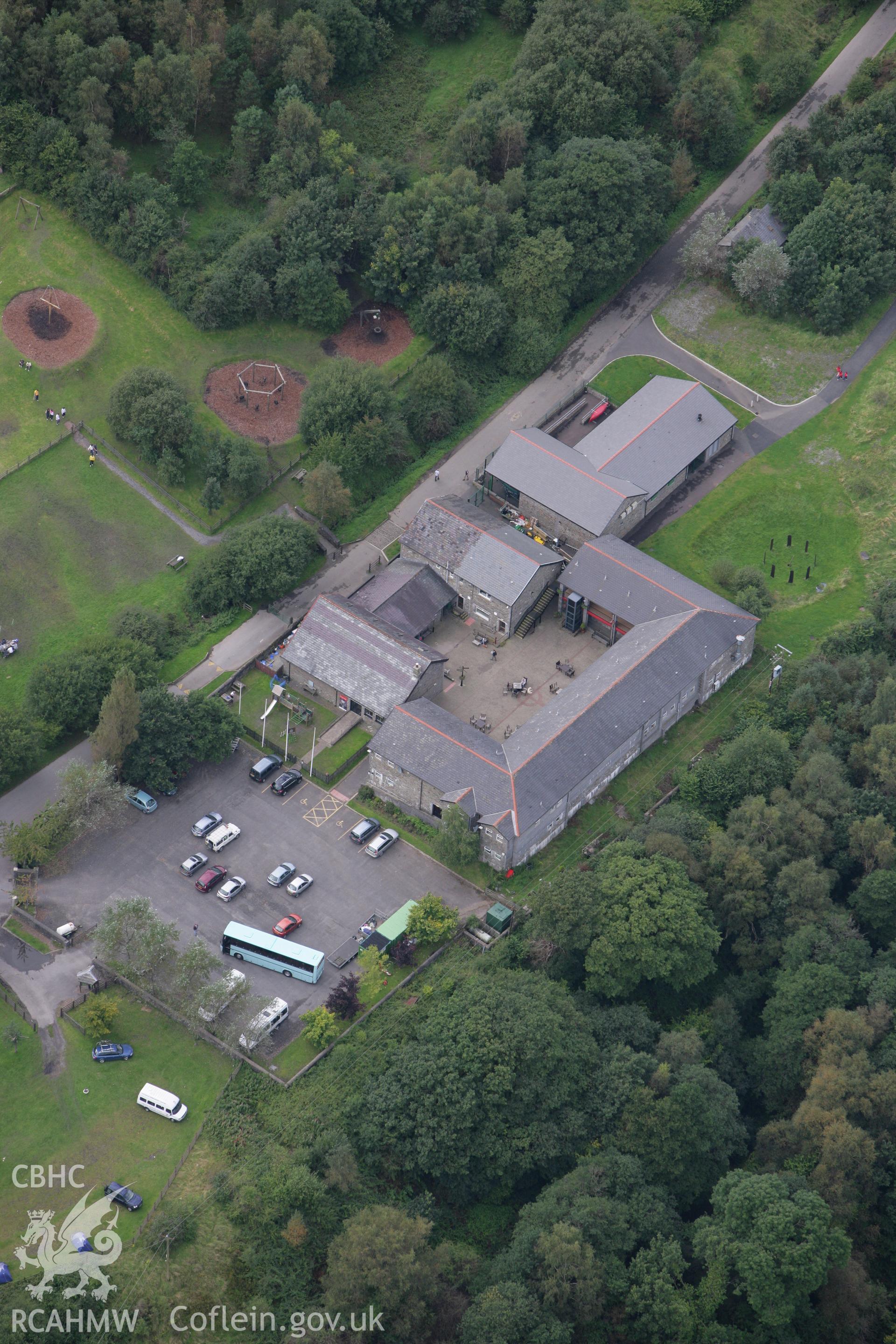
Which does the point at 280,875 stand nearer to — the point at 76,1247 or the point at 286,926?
the point at 286,926

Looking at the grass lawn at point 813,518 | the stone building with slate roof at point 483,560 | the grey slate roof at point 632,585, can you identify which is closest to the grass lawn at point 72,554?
the stone building with slate roof at point 483,560

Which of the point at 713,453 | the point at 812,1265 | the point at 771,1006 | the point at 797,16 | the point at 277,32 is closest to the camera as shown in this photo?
the point at 812,1265

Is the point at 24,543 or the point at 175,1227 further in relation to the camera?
the point at 24,543

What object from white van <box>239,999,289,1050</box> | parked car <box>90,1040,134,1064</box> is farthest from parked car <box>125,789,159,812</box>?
parked car <box>90,1040,134,1064</box>

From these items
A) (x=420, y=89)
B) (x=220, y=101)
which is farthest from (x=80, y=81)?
(x=420, y=89)

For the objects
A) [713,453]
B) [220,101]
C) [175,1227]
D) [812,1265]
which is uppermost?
[220,101]

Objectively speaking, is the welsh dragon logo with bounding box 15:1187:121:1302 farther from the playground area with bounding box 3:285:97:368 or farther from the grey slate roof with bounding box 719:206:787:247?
the grey slate roof with bounding box 719:206:787:247

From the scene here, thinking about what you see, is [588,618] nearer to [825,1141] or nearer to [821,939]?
[821,939]
